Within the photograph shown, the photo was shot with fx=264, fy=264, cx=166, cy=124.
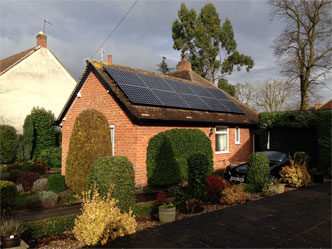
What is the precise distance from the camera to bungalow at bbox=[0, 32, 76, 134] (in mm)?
21344

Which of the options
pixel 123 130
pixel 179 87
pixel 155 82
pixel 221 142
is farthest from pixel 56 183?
pixel 221 142

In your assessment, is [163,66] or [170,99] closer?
[170,99]

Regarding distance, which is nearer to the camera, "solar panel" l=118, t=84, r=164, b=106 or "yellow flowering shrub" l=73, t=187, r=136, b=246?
"yellow flowering shrub" l=73, t=187, r=136, b=246

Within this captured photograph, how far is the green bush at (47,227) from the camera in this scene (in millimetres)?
5594

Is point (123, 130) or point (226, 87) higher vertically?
point (226, 87)

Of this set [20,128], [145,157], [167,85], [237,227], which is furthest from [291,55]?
[20,128]

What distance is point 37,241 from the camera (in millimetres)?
5598

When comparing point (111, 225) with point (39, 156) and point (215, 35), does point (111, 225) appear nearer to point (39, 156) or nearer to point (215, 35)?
point (39, 156)

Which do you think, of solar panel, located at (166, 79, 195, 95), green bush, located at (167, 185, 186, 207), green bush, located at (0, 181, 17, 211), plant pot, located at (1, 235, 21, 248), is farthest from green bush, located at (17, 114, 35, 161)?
plant pot, located at (1, 235, 21, 248)

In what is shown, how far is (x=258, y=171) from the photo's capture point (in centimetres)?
1011

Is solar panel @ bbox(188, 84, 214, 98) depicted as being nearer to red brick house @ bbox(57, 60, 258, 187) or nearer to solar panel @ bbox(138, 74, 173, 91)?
red brick house @ bbox(57, 60, 258, 187)

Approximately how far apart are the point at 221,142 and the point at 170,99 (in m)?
4.29

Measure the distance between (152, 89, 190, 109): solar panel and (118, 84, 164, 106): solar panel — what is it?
379 millimetres

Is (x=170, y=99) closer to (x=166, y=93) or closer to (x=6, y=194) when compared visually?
(x=166, y=93)
